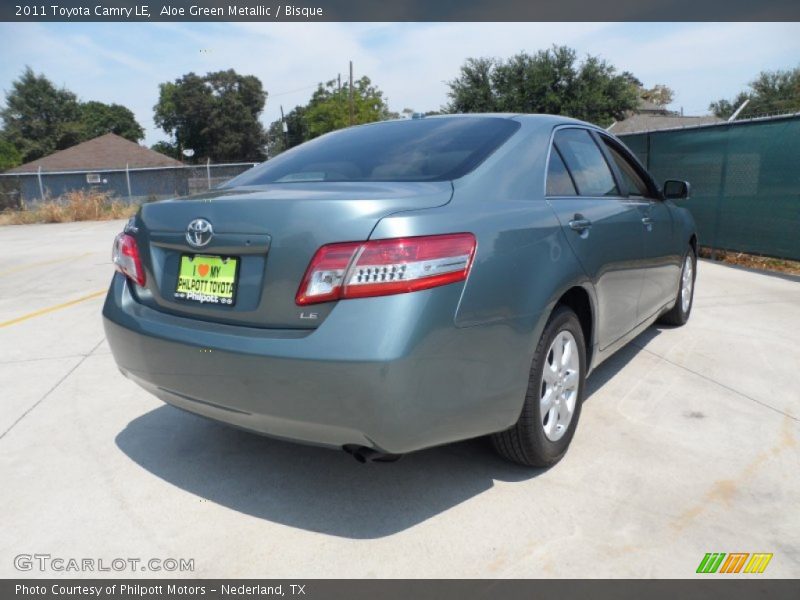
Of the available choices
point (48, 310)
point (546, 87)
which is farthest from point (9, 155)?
point (48, 310)

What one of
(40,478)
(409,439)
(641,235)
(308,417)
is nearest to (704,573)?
(409,439)

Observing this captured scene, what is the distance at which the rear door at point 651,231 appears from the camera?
392cm

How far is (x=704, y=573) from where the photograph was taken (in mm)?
2145

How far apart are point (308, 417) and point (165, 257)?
961 mm

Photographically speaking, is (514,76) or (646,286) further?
(514,76)

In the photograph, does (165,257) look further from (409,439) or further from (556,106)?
(556,106)

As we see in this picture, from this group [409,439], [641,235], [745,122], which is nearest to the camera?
[409,439]

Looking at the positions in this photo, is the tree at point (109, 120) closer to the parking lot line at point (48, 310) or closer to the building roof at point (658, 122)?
the building roof at point (658, 122)

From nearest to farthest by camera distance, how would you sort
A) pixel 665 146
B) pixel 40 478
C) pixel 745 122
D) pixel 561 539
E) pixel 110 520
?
pixel 561 539
pixel 110 520
pixel 40 478
pixel 745 122
pixel 665 146

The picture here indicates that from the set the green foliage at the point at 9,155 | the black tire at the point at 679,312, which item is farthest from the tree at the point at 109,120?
the black tire at the point at 679,312

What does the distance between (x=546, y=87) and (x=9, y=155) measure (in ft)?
166

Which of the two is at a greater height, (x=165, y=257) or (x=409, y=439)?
(x=165, y=257)

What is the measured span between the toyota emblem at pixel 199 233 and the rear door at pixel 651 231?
2543 mm

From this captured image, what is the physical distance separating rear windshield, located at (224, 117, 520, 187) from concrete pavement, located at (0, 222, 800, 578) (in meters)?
1.33
